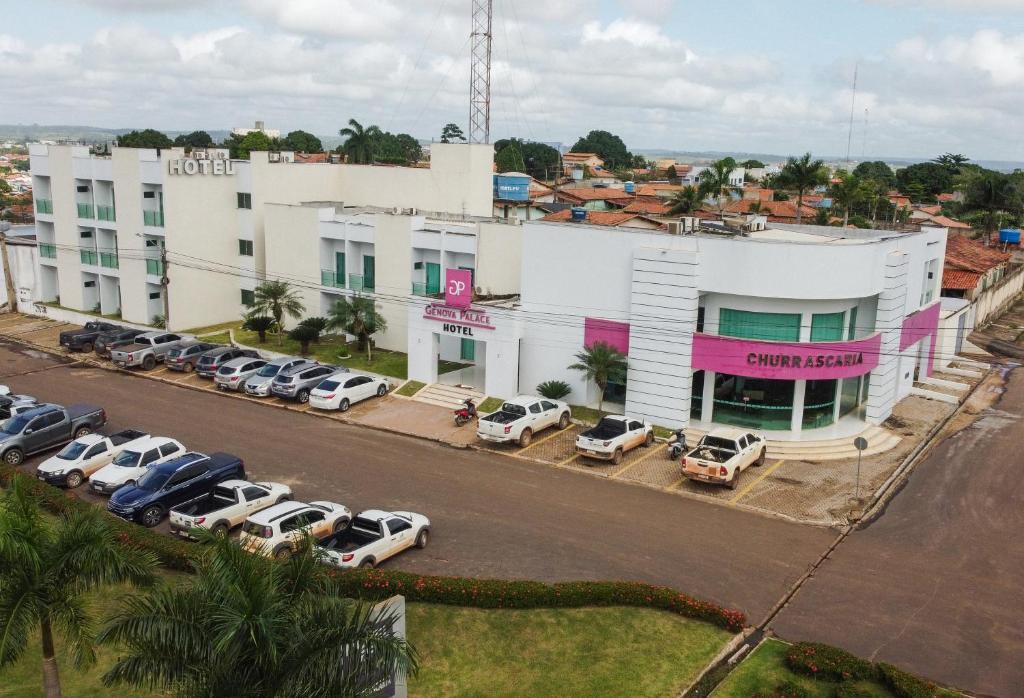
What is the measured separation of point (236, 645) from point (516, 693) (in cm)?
767

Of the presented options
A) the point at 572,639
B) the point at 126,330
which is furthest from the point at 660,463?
the point at 126,330

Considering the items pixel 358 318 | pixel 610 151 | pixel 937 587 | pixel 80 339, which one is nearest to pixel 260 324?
pixel 358 318

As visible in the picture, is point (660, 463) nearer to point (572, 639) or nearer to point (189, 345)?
point (572, 639)

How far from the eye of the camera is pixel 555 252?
114 feet

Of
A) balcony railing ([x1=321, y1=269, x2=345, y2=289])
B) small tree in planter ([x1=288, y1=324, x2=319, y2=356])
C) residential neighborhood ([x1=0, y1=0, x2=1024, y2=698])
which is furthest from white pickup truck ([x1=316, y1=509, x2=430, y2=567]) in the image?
balcony railing ([x1=321, y1=269, x2=345, y2=289])

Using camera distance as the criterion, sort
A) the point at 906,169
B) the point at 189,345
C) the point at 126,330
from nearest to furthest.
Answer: the point at 189,345
the point at 126,330
the point at 906,169

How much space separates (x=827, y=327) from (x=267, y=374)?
22.9m

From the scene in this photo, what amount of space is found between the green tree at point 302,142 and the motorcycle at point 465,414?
117 metres

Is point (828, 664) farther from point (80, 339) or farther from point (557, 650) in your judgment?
point (80, 339)

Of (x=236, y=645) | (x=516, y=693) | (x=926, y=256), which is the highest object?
(x=926, y=256)

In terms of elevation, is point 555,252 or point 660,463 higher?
point 555,252

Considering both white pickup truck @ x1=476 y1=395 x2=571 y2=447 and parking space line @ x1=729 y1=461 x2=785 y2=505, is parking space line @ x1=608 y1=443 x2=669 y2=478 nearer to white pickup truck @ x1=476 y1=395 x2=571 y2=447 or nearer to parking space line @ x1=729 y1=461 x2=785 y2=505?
parking space line @ x1=729 y1=461 x2=785 y2=505

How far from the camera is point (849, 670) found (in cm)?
1714

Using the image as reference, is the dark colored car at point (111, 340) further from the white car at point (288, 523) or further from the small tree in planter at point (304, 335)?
the white car at point (288, 523)
